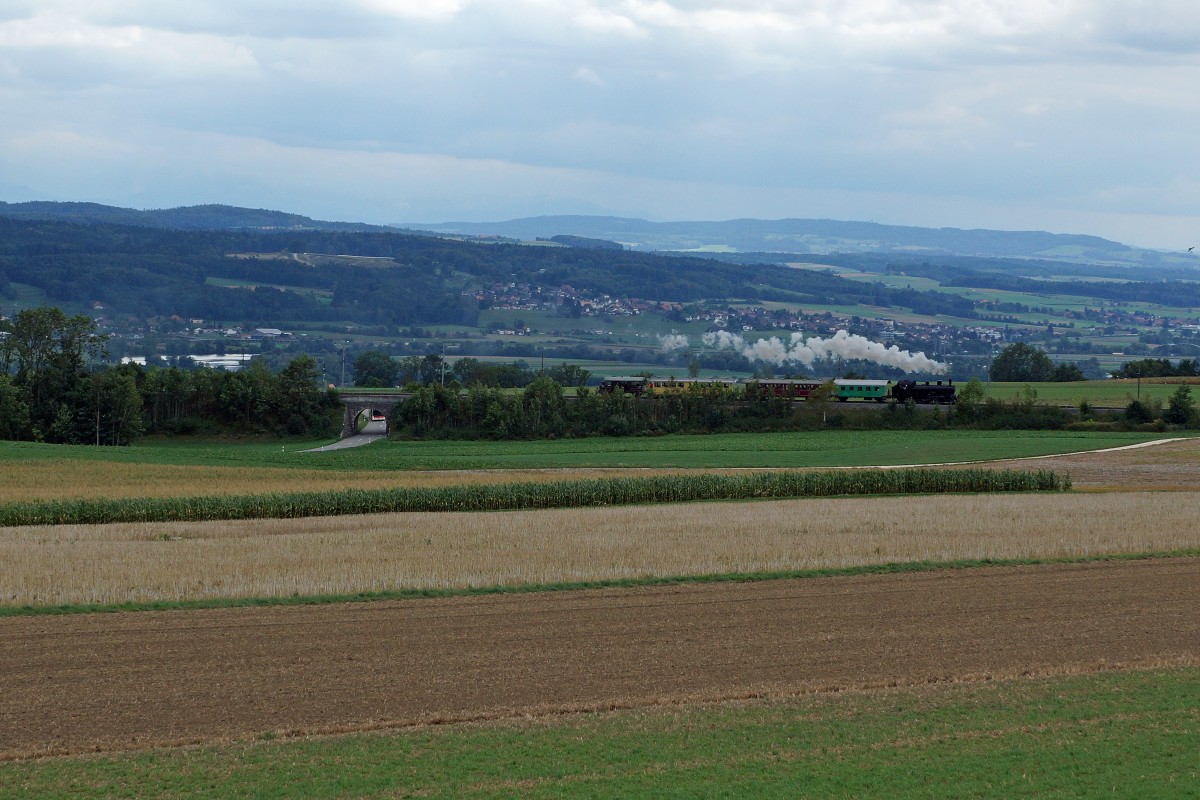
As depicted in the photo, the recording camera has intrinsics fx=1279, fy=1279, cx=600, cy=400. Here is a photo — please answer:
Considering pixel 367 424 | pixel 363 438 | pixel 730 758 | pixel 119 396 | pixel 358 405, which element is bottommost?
pixel 367 424

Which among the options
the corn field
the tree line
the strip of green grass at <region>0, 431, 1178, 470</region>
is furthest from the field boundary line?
the tree line

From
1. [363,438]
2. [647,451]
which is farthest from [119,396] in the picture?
[647,451]

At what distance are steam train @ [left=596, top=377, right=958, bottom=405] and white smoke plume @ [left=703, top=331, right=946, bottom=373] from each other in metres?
47.8

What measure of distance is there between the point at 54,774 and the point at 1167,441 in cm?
6863

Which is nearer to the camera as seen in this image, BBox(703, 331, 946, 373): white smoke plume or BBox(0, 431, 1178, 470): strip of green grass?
BBox(0, 431, 1178, 470): strip of green grass

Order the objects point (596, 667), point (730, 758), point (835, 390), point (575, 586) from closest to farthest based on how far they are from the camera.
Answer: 1. point (730, 758)
2. point (596, 667)
3. point (575, 586)
4. point (835, 390)

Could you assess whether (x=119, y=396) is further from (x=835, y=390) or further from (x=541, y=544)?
(x=541, y=544)

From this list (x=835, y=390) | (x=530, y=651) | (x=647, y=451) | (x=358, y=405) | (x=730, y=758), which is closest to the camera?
(x=730, y=758)

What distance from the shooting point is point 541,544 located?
30781mm

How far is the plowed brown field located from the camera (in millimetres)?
16453

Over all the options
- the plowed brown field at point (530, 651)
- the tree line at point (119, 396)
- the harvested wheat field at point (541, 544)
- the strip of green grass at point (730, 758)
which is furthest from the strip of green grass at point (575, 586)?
the tree line at point (119, 396)

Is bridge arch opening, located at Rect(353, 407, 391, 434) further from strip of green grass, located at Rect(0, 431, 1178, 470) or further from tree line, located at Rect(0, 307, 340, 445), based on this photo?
strip of green grass, located at Rect(0, 431, 1178, 470)

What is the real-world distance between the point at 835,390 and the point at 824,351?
6766 cm

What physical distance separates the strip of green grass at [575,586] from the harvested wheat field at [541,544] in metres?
0.35
